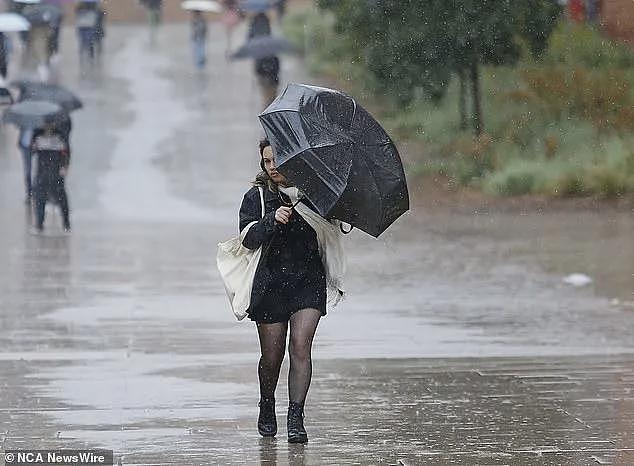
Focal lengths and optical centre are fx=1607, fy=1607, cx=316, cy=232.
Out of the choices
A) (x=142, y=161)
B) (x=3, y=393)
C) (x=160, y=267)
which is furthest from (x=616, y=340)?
(x=142, y=161)

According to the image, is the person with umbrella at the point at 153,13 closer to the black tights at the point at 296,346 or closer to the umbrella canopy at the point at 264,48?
the umbrella canopy at the point at 264,48

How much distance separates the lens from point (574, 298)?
14.5 m

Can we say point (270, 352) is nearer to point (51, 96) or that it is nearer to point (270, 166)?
point (270, 166)

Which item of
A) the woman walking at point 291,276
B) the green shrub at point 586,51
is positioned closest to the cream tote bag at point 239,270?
the woman walking at point 291,276

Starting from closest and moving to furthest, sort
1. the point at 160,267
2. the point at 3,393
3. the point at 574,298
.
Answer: the point at 3,393 < the point at 574,298 < the point at 160,267

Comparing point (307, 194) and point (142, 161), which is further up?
point (307, 194)

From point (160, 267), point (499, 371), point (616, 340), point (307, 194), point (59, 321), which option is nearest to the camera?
point (307, 194)

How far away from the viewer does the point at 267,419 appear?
8539 mm

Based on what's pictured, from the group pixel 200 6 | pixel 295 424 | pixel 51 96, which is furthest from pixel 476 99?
pixel 295 424

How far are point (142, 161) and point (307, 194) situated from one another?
63.7 ft

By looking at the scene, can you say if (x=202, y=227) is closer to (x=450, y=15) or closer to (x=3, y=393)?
(x=450, y=15)

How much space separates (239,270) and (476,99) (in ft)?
58.5

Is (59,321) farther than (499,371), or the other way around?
(59,321)

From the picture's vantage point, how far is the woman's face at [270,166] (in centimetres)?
823
